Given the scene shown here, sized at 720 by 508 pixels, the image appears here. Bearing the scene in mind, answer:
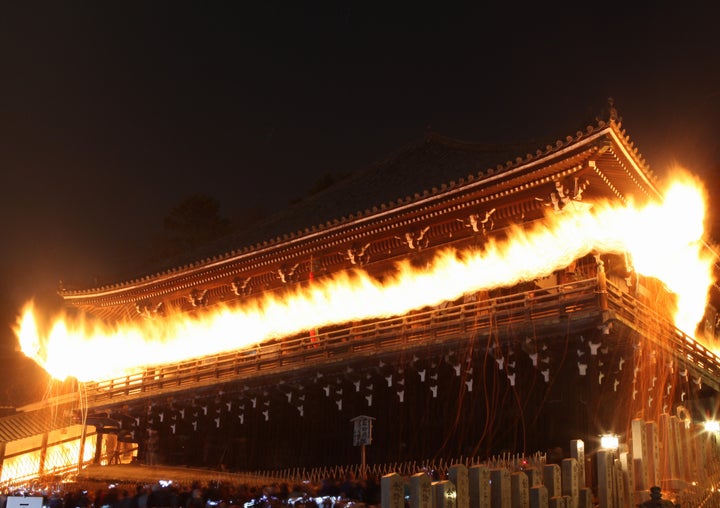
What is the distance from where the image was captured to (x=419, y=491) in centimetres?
706

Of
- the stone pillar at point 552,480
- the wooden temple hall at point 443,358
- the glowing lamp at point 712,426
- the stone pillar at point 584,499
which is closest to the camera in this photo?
the stone pillar at point 552,480

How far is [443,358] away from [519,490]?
8.70 meters

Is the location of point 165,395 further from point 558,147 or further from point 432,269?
point 558,147

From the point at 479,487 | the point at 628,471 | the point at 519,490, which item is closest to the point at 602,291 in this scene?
the point at 628,471

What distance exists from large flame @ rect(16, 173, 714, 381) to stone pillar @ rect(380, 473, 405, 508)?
10.9m

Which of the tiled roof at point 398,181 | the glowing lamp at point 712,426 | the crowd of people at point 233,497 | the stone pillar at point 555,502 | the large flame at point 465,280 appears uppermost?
the tiled roof at point 398,181

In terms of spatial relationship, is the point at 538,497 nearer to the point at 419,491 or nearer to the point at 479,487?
the point at 479,487

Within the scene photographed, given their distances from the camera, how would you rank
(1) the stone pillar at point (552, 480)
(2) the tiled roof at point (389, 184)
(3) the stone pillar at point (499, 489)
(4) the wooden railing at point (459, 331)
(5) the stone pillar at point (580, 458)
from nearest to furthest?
(3) the stone pillar at point (499, 489) < (1) the stone pillar at point (552, 480) < (5) the stone pillar at point (580, 458) < (4) the wooden railing at point (459, 331) < (2) the tiled roof at point (389, 184)

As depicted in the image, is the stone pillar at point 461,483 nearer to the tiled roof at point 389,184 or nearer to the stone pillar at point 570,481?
the stone pillar at point 570,481

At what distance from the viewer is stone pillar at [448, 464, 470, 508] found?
7.43 meters

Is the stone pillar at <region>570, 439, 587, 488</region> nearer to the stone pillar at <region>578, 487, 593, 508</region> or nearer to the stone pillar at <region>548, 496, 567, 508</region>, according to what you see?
the stone pillar at <region>578, 487, 593, 508</region>

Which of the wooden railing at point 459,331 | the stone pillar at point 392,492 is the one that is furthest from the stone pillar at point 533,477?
the wooden railing at point 459,331

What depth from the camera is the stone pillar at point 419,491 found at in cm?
705

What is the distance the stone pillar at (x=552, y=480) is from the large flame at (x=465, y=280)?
904 cm
